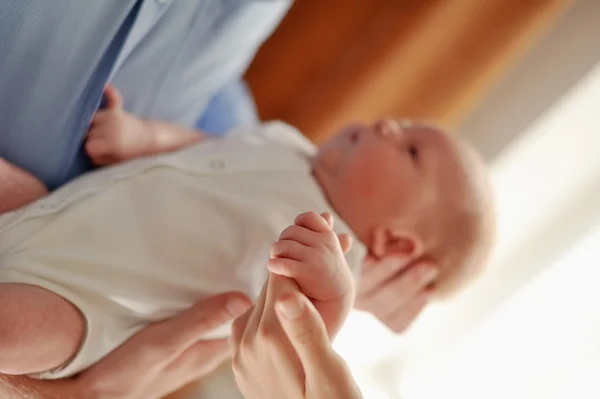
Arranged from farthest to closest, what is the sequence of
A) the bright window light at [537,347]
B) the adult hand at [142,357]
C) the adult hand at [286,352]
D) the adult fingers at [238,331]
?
1. the bright window light at [537,347]
2. the adult hand at [142,357]
3. the adult fingers at [238,331]
4. the adult hand at [286,352]

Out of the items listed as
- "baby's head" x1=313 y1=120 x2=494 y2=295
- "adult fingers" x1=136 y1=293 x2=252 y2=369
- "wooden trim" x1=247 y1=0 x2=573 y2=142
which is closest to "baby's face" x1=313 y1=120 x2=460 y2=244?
"baby's head" x1=313 y1=120 x2=494 y2=295

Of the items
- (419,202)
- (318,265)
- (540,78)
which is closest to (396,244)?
(419,202)

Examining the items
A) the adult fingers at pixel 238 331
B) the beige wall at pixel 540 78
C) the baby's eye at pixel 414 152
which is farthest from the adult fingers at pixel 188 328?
the beige wall at pixel 540 78

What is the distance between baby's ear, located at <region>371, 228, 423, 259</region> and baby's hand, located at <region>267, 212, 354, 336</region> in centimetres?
26

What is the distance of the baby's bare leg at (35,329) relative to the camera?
0.56m

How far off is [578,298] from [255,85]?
0.83m

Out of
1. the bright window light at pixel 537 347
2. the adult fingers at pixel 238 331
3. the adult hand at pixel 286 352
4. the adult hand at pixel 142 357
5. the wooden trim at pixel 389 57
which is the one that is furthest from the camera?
the wooden trim at pixel 389 57

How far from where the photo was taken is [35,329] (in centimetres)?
58

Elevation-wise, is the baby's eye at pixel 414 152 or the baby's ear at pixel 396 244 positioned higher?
the baby's eye at pixel 414 152

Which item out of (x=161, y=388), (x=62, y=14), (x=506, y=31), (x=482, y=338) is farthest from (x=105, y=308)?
(x=506, y=31)

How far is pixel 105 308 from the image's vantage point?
0.67 metres

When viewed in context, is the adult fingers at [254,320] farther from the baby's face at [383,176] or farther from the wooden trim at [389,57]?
the wooden trim at [389,57]

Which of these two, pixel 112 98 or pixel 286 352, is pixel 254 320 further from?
pixel 112 98

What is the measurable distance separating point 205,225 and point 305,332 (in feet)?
1.08
